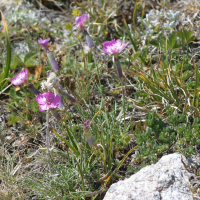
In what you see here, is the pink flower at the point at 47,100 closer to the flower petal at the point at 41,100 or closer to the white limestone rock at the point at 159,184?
the flower petal at the point at 41,100

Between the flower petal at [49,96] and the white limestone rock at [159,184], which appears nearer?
the white limestone rock at [159,184]

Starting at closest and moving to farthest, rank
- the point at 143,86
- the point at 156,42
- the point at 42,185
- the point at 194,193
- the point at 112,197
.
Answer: the point at 194,193 → the point at 112,197 → the point at 42,185 → the point at 143,86 → the point at 156,42

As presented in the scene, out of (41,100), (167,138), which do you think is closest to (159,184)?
(167,138)

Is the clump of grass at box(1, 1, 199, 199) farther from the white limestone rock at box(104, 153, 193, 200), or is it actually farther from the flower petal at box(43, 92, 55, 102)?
the white limestone rock at box(104, 153, 193, 200)

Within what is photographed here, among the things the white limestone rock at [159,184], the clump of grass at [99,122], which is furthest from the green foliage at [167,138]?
the white limestone rock at [159,184]

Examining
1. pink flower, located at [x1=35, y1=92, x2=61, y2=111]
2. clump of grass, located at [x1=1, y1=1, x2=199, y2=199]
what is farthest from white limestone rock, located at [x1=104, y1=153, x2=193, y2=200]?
pink flower, located at [x1=35, y1=92, x2=61, y2=111]

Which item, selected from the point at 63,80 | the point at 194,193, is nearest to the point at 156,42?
the point at 63,80

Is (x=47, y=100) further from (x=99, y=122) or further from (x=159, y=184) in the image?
(x=159, y=184)

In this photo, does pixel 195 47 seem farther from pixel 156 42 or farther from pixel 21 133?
pixel 21 133
